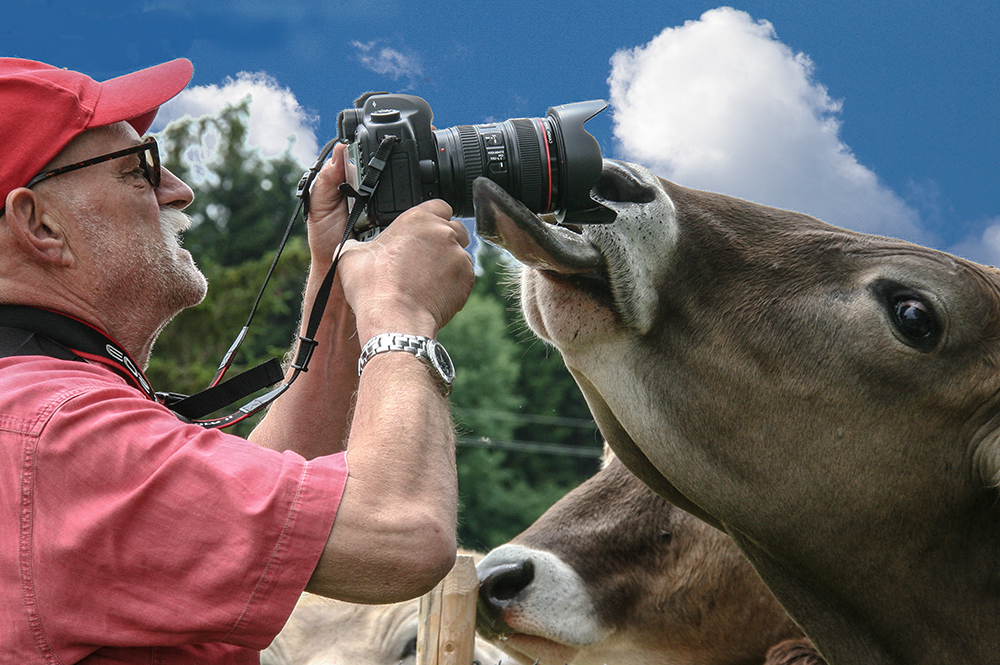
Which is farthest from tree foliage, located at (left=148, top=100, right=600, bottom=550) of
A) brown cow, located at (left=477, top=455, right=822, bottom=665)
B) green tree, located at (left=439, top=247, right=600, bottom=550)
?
brown cow, located at (left=477, top=455, right=822, bottom=665)

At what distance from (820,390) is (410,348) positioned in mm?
1005

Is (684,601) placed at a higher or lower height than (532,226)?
lower

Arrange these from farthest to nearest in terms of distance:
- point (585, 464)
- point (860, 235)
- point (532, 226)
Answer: point (585, 464) < point (860, 235) < point (532, 226)

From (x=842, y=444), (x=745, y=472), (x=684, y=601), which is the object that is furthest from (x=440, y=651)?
(x=842, y=444)

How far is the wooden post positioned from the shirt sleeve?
1.30 meters

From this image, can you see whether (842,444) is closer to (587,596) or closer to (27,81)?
(587,596)

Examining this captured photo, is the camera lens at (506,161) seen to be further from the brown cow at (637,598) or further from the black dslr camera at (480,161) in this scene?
the brown cow at (637,598)

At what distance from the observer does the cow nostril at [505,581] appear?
10.0 feet

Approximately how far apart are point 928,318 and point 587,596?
1.49 metres

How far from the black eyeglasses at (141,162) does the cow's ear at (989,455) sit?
6.90 feet

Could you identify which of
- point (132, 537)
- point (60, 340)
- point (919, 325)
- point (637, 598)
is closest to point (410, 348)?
point (132, 537)

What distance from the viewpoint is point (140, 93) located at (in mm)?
2225

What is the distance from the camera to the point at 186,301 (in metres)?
2.41

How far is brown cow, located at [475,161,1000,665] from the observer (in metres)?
2.16
